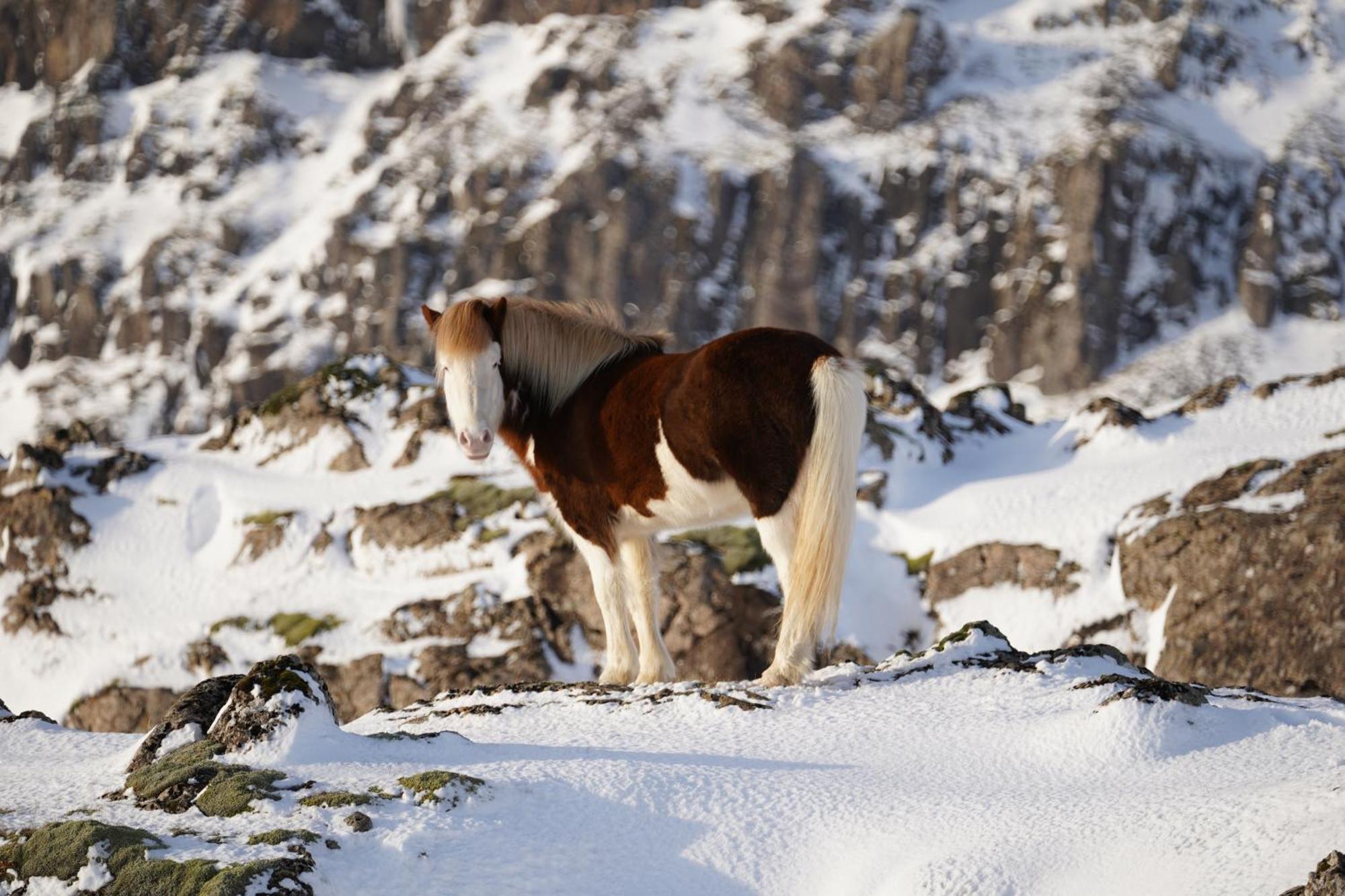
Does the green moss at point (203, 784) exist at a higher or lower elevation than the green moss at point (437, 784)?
lower

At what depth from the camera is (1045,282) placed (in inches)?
7515

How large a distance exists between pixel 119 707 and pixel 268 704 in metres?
28.6

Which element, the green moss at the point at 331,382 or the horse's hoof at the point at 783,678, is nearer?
the horse's hoof at the point at 783,678

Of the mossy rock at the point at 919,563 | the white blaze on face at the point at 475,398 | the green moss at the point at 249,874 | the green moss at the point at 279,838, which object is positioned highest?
the white blaze on face at the point at 475,398

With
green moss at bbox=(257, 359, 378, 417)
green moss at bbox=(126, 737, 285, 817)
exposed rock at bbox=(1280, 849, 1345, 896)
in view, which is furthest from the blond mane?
green moss at bbox=(257, 359, 378, 417)

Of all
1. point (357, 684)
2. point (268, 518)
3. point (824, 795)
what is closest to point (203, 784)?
point (824, 795)

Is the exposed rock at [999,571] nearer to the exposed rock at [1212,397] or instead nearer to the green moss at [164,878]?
the exposed rock at [1212,397]

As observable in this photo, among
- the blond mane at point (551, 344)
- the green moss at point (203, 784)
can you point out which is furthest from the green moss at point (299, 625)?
the green moss at point (203, 784)

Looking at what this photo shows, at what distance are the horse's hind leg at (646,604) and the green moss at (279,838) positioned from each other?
510cm

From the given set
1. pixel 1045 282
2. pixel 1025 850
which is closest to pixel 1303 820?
pixel 1025 850

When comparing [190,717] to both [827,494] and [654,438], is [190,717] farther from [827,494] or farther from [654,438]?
[827,494]

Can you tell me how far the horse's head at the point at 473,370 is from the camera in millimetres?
11573

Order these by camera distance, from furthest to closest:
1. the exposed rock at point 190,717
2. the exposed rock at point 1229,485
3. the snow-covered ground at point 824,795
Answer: the exposed rock at point 1229,485 < the exposed rock at point 190,717 < the snow-covered ground at point 824,795

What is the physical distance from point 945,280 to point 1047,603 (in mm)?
171444
